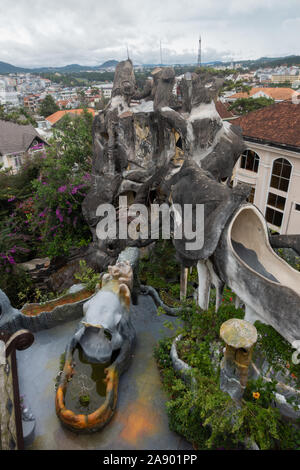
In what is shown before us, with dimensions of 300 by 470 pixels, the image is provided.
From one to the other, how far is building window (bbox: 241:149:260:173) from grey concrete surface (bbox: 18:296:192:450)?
1339 cm

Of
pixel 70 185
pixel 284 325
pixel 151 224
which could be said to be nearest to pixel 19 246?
pixel 70 185

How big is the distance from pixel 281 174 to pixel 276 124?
8.94 feet

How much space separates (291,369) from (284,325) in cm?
78

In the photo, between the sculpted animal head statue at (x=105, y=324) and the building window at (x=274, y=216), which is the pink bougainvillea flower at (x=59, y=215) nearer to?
the sculpted animal head statue at (x=105, y=324)

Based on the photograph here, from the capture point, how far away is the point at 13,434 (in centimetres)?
556

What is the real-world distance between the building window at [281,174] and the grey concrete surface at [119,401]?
40.5 feet

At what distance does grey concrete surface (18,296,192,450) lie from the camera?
21.2 feet

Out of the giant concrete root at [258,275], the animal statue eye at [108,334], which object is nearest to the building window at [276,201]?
the giant concrete root at [258,275]

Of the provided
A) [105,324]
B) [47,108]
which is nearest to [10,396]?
[105,324]

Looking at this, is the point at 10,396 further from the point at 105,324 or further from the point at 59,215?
the point at 59,215

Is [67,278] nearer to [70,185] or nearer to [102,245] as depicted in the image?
[102,245]

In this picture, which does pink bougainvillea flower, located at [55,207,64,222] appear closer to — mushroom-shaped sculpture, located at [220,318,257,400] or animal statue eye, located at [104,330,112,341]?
animal statue eye, located at [104,330,112,341]

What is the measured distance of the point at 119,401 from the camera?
7.26 meters

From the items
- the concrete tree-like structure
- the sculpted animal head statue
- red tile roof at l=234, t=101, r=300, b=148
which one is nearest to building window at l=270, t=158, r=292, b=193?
red tile roof at l=234, t=101, r=300, b=148
